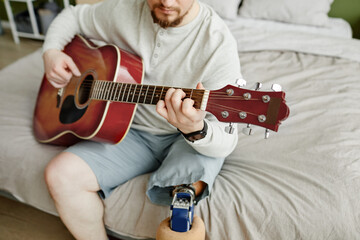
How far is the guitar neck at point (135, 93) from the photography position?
2.33ft

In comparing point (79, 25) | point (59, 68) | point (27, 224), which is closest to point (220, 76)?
point (59, 68)

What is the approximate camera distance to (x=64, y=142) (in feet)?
3.60

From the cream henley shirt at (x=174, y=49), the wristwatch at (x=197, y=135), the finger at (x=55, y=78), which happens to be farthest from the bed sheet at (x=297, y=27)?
the wristwatch at (x=197, y=135)

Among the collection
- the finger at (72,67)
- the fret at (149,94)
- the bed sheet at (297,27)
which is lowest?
the bed sheet at (297,27)

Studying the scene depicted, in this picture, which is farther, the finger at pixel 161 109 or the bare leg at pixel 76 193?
the bare leg at pixel 76 193

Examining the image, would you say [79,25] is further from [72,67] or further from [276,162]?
[276,162]

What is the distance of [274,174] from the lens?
3.08ft

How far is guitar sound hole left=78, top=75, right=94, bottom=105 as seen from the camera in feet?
3.45

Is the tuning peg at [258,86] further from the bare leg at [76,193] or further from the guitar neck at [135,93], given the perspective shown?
the bare leg at [76,193]

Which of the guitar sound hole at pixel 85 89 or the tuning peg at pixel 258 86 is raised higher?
the tuning peg at pixel 258 86

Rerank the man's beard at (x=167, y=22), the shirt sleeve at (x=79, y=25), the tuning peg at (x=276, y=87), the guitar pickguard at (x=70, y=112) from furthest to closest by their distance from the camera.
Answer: the shirt sleeve at (x=79, y=25)
the guitar pickguard at (x=70, y=112)
the man's beard at (x=167, y=22)
the tuning peg at (x=276, y=87)

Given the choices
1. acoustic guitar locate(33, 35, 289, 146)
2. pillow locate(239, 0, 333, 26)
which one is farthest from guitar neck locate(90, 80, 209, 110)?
pillow locate(239, 0, 333, 26)

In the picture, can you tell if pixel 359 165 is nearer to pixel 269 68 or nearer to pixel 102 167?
pixel 269 68

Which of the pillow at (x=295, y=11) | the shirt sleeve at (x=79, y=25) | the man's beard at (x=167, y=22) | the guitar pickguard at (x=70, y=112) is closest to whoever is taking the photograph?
the man's beard at (x=167, y=22)
